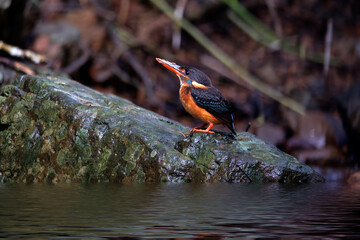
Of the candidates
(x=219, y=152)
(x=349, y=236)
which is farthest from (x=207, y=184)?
(x=349, y=236)

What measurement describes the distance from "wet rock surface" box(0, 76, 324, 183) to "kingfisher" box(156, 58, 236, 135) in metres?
0.25

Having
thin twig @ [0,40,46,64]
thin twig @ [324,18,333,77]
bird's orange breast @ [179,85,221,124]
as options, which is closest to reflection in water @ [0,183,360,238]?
bird's orange breast @ [179,85,221,124]

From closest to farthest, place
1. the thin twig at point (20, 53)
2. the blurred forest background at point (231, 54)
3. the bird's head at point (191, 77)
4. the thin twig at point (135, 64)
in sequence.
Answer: the bird's head at point (191, 77) → the thin twig at point (20, 53) → the blurred forest background at point (231, 54) → the thin twig at point (135, 64)

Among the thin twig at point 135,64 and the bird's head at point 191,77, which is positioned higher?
the thin twig at point 135,64

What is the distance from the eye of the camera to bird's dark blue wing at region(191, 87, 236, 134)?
459 cm

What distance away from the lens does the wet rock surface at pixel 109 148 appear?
184 inches

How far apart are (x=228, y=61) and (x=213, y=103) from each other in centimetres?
541

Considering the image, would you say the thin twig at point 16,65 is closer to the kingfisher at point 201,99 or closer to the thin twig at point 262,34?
the kingfisher at point 201,99

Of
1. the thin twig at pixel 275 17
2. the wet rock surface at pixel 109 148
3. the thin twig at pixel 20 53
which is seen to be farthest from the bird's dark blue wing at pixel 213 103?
the thin twig at pixel 275 17

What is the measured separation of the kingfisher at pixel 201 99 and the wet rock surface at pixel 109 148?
0.83 ft

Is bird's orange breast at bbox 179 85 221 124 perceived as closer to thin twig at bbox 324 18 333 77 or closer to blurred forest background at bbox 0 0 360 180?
blurred forest background at bbox 0 0 360 180

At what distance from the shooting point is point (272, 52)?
34.6 feet

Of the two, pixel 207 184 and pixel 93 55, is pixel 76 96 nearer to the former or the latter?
pixel 207 184

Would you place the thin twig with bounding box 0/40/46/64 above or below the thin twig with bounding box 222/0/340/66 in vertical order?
below
